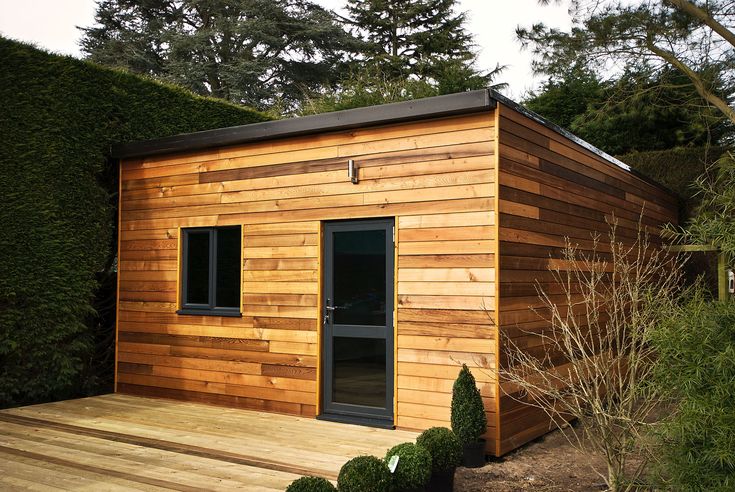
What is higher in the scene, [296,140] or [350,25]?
[350,25]

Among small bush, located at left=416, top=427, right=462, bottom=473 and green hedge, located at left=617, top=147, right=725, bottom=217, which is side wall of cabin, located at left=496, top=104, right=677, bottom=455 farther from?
green hedge, located at left=617, top=147, right=725, bottom=217

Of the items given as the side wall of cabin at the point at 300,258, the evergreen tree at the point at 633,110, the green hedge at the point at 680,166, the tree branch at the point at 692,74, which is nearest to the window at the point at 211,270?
the side wall of cabin at the point at 300,258

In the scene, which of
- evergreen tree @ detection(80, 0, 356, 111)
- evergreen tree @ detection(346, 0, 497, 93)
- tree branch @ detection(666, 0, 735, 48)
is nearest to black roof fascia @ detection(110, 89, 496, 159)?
tree branch @ detection(666, 0, 735, 48)

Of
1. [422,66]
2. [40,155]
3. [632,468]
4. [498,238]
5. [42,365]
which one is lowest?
[632,468]

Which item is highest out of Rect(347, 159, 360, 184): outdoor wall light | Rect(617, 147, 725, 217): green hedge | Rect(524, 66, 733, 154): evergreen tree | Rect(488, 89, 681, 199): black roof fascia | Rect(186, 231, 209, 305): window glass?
Rect(524, 66, 733, 154): evergreen tree

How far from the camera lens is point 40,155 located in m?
6.72

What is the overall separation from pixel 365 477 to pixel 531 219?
2.91 meters

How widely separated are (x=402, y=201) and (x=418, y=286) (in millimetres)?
719

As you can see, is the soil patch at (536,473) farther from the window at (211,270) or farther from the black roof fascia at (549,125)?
the window at (211,270)

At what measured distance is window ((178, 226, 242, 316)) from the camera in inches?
261

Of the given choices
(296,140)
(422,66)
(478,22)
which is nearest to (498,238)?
(296,140)

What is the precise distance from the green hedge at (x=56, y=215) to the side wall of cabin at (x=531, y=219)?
15.0ft

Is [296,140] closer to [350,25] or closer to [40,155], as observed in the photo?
[40,155]

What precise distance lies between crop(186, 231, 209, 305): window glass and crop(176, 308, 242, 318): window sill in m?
0.10
